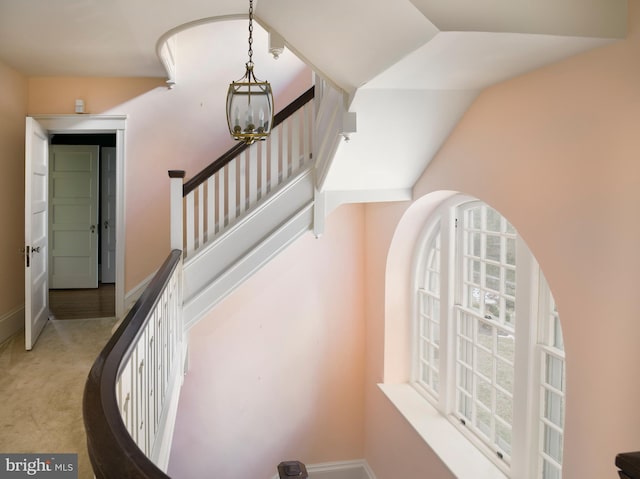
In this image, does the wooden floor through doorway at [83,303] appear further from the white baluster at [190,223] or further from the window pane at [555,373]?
the window pane at [555,373]

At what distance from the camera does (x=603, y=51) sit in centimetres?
254

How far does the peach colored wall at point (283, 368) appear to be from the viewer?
19.5 ft

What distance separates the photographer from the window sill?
410cm

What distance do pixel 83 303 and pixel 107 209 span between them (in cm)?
203

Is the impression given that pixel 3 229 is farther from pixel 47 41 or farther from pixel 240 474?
pixel 240 474

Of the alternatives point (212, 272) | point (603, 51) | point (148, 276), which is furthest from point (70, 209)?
point (603, 51)

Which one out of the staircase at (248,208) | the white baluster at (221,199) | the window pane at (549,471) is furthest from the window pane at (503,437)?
the white baluster at (221,199)

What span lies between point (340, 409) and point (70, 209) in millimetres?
5035

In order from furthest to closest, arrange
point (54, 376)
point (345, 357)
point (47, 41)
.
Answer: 1. point (345, 357)
2. point (47, 41)
3. point (54, 376)

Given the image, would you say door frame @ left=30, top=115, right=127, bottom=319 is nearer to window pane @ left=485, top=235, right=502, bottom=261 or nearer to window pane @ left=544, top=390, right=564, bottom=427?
window pane @ left=485, top=235, right=502, bottom=261

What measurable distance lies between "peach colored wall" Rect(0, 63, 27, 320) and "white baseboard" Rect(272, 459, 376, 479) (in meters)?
3.69

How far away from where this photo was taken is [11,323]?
519 cm

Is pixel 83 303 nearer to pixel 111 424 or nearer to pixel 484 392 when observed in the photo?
pixel 484 392

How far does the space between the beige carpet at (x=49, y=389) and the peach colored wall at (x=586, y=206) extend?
2505 millimetres
